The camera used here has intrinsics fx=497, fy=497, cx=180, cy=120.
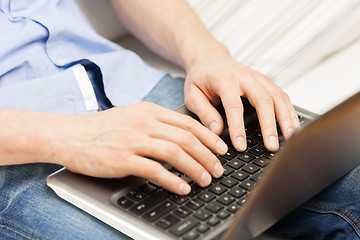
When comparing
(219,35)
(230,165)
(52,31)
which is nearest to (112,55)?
(52,31)

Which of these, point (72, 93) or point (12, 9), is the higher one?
point (12, 9)

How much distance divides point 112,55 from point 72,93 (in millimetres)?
162

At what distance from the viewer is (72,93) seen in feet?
2.85

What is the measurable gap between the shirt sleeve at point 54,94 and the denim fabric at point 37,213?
12cm

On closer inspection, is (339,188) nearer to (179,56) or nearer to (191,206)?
(191,206)

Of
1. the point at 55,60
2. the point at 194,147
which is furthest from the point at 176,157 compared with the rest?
the point at 55,60

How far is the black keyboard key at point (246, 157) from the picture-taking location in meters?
0.69

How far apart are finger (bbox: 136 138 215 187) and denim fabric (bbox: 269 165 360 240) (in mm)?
181

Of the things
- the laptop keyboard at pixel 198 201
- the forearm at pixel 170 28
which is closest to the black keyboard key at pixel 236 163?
the laptop keyboard at pixel 198 201

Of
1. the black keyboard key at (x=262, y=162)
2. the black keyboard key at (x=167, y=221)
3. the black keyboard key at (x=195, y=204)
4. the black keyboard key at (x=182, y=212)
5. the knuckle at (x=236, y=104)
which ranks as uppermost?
the knuckle at (x=236, y=104)

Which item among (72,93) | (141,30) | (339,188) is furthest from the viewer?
(141,30)

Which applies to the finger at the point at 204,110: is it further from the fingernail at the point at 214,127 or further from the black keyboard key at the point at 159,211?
the black keyboard key at the point at 159,211

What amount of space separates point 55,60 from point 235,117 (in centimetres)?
40

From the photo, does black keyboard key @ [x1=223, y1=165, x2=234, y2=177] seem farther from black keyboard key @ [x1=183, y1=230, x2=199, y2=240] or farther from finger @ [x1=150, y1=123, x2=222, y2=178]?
black keyboard key @ [x1=183, y1=230, x2=199, y2=240]
